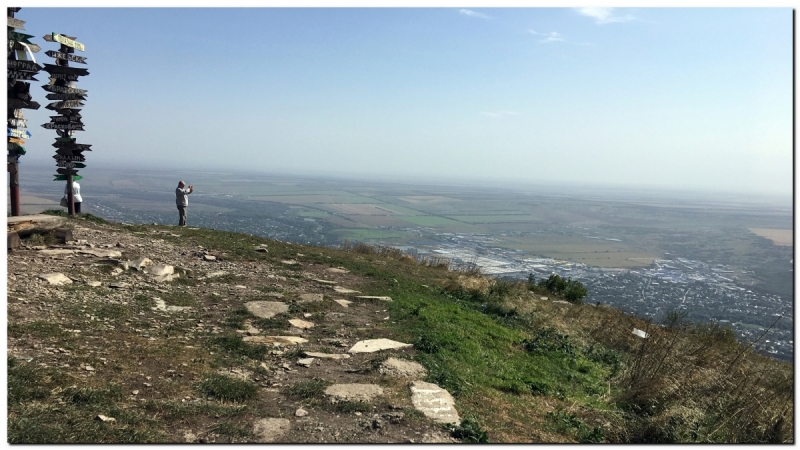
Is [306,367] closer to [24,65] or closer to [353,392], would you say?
[353,392]

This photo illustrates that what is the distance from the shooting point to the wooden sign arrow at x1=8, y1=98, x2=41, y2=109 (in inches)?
353

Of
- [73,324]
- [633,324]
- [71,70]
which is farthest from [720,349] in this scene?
[71,70]

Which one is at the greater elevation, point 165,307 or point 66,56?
point 66,56

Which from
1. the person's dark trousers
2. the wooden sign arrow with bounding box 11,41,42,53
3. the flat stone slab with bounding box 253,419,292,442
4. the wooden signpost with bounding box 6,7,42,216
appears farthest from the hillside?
the person's dark trousers

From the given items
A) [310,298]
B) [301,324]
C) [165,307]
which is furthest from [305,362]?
[310,298]

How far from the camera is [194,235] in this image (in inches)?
536

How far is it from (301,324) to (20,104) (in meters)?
7.07

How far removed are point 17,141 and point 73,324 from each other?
6346mm

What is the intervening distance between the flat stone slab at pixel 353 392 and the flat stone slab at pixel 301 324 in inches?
90.2

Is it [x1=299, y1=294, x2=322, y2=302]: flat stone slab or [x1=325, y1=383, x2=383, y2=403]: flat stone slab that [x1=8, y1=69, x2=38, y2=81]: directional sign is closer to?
[x1=299, y1=294, x2=322, y2=302]: flat stone slab

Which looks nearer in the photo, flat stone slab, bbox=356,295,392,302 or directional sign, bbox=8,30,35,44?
directional sign, bbox=8,30,35,44

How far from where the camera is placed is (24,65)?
8.88 m

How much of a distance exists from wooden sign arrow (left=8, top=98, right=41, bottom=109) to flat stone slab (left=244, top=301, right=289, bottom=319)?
5.91 meters

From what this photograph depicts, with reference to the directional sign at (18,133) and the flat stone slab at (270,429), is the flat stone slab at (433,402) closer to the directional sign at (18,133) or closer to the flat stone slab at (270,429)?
the flat stone slab at (270,429)
